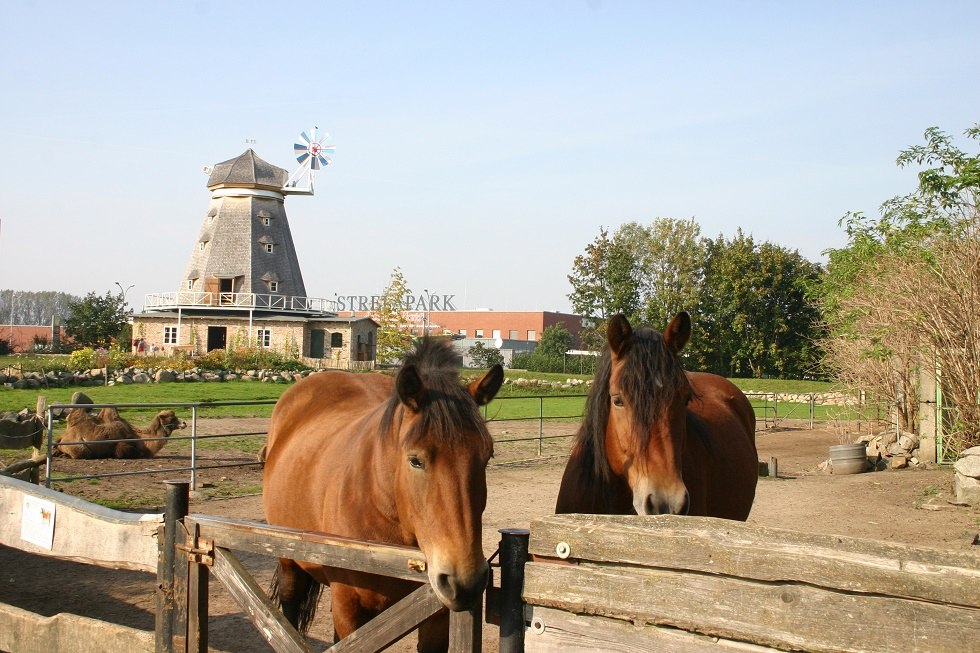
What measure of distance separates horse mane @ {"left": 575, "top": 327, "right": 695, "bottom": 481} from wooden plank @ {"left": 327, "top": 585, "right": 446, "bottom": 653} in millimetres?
1487

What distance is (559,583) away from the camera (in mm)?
2398

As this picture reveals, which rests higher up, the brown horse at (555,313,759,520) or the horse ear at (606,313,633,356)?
the horse ear at (606,313,633,356)

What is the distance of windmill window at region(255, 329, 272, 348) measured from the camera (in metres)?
43.9

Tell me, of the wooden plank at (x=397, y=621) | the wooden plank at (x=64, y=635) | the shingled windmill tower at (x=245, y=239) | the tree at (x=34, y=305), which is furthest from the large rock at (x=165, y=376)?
the tree at (x=34, y=305)

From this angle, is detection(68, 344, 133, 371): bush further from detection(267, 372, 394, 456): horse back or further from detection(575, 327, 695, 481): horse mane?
detection(575, 327, 695, 481): horse mane

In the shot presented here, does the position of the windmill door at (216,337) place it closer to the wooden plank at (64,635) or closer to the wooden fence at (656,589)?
the wooden plank at (64,635)

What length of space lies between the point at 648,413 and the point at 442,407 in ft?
4.20

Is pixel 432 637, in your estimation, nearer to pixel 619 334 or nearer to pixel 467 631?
pixel 467 631

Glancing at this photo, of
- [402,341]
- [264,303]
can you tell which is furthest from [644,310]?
[264,303]

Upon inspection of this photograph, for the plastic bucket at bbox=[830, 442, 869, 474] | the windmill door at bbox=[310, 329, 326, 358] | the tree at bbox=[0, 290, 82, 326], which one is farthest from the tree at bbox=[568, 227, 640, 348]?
the tree at bbox=[0, 290, 82, 326]

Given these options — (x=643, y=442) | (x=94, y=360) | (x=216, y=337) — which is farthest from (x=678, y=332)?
(x=216, y=337)

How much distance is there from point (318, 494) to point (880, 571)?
2.70 meters

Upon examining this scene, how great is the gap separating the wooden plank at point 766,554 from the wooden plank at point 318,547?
467mm

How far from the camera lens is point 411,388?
3.01m
